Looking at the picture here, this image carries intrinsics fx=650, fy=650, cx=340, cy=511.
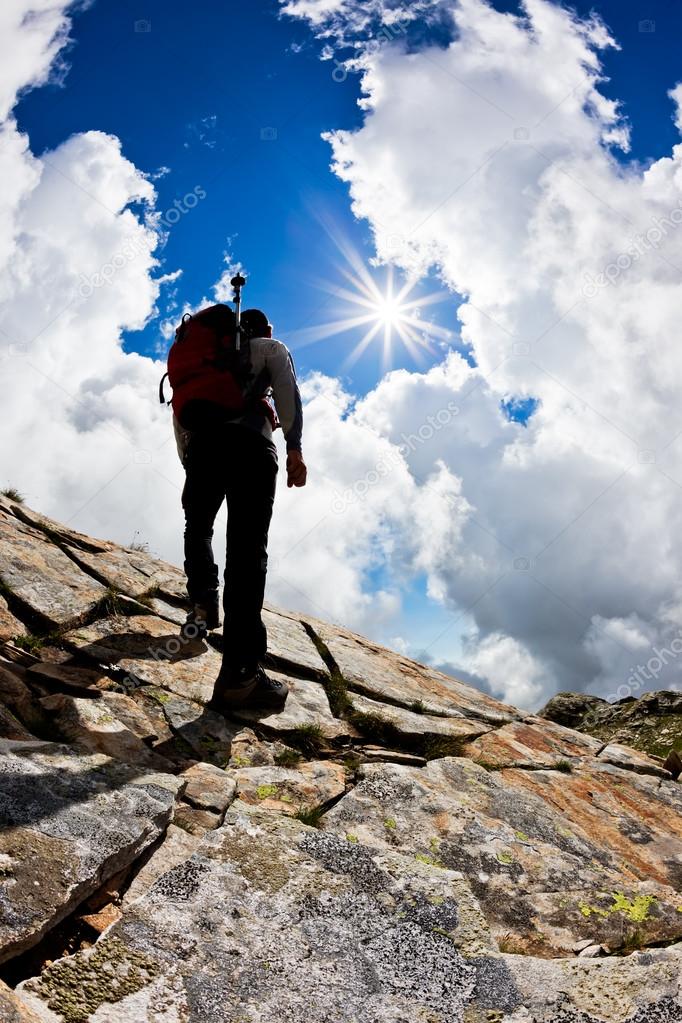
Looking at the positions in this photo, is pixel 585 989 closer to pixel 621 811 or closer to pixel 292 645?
pixel 621 811

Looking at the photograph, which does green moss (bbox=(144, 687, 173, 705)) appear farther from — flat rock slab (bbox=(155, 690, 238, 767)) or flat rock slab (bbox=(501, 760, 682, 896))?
flat rock slab (bbox=(501, 760, 682, 896))

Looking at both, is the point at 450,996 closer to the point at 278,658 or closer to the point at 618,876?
the point at 618,876

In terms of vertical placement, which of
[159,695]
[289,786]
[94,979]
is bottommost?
[94,979]

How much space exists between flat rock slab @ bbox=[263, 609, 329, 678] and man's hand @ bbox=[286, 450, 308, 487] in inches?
96.3

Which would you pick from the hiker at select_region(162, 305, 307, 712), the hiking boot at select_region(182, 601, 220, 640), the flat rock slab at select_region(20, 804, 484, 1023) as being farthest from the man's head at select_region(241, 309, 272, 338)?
the flat rock slab at select_region(20, 804, 484, 1023)

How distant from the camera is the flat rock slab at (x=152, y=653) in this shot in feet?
19.8

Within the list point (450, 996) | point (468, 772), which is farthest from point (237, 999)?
point (468, 772)

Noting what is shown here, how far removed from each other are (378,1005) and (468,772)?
3.47 m

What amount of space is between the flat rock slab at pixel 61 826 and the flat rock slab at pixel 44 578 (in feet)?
9.79

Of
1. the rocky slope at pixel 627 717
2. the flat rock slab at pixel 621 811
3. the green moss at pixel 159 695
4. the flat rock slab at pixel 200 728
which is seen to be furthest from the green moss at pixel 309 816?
the rocky slope at pixel 627 717

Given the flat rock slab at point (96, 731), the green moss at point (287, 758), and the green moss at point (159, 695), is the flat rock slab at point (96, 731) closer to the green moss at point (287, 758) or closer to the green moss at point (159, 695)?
the green moss at point (159, 695)

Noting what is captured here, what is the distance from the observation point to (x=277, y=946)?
295cm

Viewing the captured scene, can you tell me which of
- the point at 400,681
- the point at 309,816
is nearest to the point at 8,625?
the point at 309,816

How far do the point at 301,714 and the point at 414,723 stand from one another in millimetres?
1456
